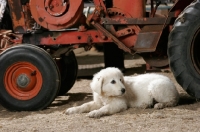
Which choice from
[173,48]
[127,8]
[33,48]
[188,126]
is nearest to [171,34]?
[173,48]

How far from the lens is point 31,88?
19.1 feet

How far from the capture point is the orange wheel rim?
228 inches

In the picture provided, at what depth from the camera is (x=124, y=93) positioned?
5.20m

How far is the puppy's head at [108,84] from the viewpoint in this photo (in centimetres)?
520

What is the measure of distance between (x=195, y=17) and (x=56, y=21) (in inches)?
67.3

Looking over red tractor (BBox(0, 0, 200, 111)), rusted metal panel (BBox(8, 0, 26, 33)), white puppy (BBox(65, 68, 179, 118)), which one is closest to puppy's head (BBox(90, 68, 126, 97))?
white puppy (BBox(65, 68, 179, 118))

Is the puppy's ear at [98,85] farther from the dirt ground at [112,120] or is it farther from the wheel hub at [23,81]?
the wheel hub at [23,81]

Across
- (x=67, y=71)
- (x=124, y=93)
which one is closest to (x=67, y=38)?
(x=67, y=71)

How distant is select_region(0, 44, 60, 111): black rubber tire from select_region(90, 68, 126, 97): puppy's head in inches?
24.3

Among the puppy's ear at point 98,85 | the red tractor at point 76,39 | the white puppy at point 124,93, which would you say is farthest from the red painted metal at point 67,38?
the puppy's ear at point 98,85

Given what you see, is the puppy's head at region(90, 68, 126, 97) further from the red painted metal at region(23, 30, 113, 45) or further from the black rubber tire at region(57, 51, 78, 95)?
the black rubber tire at region(57, 51, 78, 95)

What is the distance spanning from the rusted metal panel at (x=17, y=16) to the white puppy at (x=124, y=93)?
4.99 feet

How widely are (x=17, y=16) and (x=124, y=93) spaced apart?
200 centimetres

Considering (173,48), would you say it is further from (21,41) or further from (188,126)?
(21,41)
